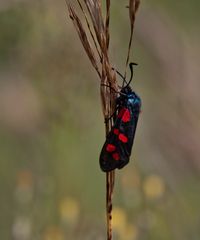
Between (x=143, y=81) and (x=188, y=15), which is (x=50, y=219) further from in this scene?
(x=188, y=15)

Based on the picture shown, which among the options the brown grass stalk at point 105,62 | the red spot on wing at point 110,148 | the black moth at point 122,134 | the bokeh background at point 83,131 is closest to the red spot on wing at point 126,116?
the black moth at point 122,134

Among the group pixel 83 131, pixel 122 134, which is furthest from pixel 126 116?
pixel 83 131

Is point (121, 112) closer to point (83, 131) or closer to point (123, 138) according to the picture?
point (123, 138)

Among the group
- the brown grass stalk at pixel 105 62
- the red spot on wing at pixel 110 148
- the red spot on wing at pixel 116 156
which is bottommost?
the red spot on wing at pixel 116 156

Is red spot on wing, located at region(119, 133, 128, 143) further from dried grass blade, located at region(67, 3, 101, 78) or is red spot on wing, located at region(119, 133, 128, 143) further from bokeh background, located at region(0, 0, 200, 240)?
bokeh background, located at region(0, 0, 200, 240)

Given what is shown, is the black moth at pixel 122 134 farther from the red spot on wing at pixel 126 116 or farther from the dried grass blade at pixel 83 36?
the dried grass blade at pixel 83 36

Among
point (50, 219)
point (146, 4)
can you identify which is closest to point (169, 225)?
point (50, 219)

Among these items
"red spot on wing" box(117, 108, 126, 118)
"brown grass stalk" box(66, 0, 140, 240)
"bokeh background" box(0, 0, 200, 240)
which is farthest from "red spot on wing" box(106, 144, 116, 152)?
"bokeh background" box(0, 0, 200, 240)
